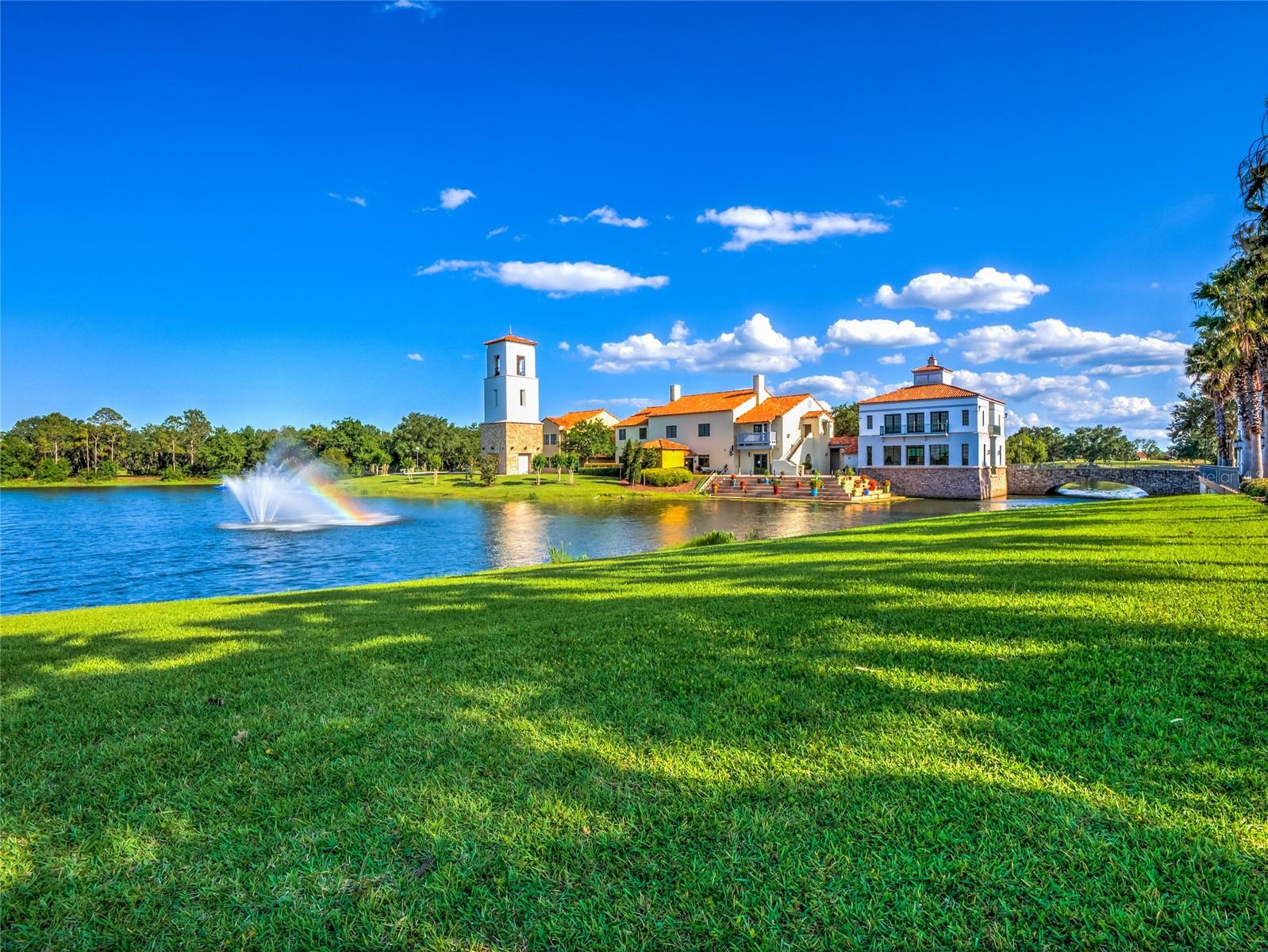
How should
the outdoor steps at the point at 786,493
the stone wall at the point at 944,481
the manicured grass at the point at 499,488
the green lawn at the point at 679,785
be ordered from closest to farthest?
the green lawn at the point at 679,785
the outdoor steps at the point at 786,493
the stone wall at the point at 944,481
the manicured grass at the point at 499,488

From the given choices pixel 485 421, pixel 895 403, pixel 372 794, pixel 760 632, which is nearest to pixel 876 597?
pixel 760 632

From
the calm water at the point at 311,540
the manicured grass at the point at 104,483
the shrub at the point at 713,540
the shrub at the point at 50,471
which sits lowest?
the calm water at the point at 311,540

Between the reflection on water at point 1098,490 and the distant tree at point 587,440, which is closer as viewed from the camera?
the reflection on water at point 1098,490

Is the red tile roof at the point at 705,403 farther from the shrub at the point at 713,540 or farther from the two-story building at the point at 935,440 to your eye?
the shrub at the point at 713,540

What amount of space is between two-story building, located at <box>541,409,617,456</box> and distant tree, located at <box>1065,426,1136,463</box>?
61.5 metres

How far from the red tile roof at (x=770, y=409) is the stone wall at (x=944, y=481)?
880 centimetres

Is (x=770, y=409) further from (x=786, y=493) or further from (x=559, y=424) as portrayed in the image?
(x=559, y=424)

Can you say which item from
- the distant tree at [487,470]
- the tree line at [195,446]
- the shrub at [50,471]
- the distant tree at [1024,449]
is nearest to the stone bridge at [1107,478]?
the distant tree at [1024,449]

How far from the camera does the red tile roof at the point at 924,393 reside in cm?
4520

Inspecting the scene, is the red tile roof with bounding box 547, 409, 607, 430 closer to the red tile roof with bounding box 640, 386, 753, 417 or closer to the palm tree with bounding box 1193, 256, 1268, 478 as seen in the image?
the red tile roof with bounding box 640, 386, 753, 417

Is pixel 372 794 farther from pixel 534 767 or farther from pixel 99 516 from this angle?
pixel 99 516

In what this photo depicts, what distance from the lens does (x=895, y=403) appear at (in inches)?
1874

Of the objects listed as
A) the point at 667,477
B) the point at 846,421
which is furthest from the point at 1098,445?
the point at 667,477

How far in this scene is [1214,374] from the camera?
1228 inches
